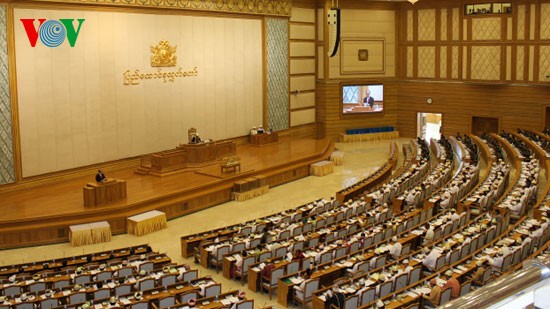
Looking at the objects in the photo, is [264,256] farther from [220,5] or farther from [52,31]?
[220,5]

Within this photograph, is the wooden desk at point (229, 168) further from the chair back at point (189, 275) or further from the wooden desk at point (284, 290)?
the wooden desk at point (284, 290)

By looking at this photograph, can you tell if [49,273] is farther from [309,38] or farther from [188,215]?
[309,38]

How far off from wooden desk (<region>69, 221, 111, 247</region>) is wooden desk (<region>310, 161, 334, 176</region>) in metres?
8.21

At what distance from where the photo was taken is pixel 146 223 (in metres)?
13.7

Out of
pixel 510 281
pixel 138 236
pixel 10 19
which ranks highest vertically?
pixel 10 19

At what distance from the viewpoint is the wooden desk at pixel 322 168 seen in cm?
1972

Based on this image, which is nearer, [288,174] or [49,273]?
[49,273]

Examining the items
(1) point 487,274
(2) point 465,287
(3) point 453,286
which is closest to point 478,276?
(1) point 487,274

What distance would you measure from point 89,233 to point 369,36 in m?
17.2

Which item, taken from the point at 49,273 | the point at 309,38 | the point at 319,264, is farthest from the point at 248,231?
the point at 309,38

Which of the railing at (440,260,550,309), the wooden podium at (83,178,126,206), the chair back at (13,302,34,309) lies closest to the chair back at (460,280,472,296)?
the chair back at (13,302,34,309)

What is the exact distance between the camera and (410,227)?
12.2 m

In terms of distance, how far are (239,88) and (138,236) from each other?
992cm

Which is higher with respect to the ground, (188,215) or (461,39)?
(461,39)
